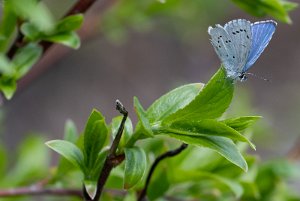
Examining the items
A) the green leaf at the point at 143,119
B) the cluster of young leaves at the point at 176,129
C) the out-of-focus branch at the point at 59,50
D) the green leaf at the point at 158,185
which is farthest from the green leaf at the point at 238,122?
the out-of-focus branch at the point at 59,50

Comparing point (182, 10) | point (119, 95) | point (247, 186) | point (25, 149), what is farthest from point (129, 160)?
point (119, 95)

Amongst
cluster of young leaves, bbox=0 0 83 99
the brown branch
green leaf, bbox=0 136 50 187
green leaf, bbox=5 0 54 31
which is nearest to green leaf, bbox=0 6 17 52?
cluster of young leaves, bbox=0 0 83 99

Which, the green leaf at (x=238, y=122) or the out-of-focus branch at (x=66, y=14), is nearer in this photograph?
the green leaf at (x=238, y=122)

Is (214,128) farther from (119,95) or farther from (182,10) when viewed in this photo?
(119,95)

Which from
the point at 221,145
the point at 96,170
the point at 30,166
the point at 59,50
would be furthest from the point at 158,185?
the point at 59,50

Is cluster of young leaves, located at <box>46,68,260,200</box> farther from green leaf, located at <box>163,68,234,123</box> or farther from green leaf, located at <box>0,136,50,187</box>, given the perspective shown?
green leaf, located at <box>0,136,50,187</box>

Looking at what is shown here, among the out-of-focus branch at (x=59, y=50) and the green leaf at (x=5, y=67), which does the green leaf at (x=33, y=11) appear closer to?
the green leaf at (x=5, y=67)

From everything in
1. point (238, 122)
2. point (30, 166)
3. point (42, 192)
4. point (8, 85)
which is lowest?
point (30, 166)

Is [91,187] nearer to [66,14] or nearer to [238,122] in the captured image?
[238,122]
